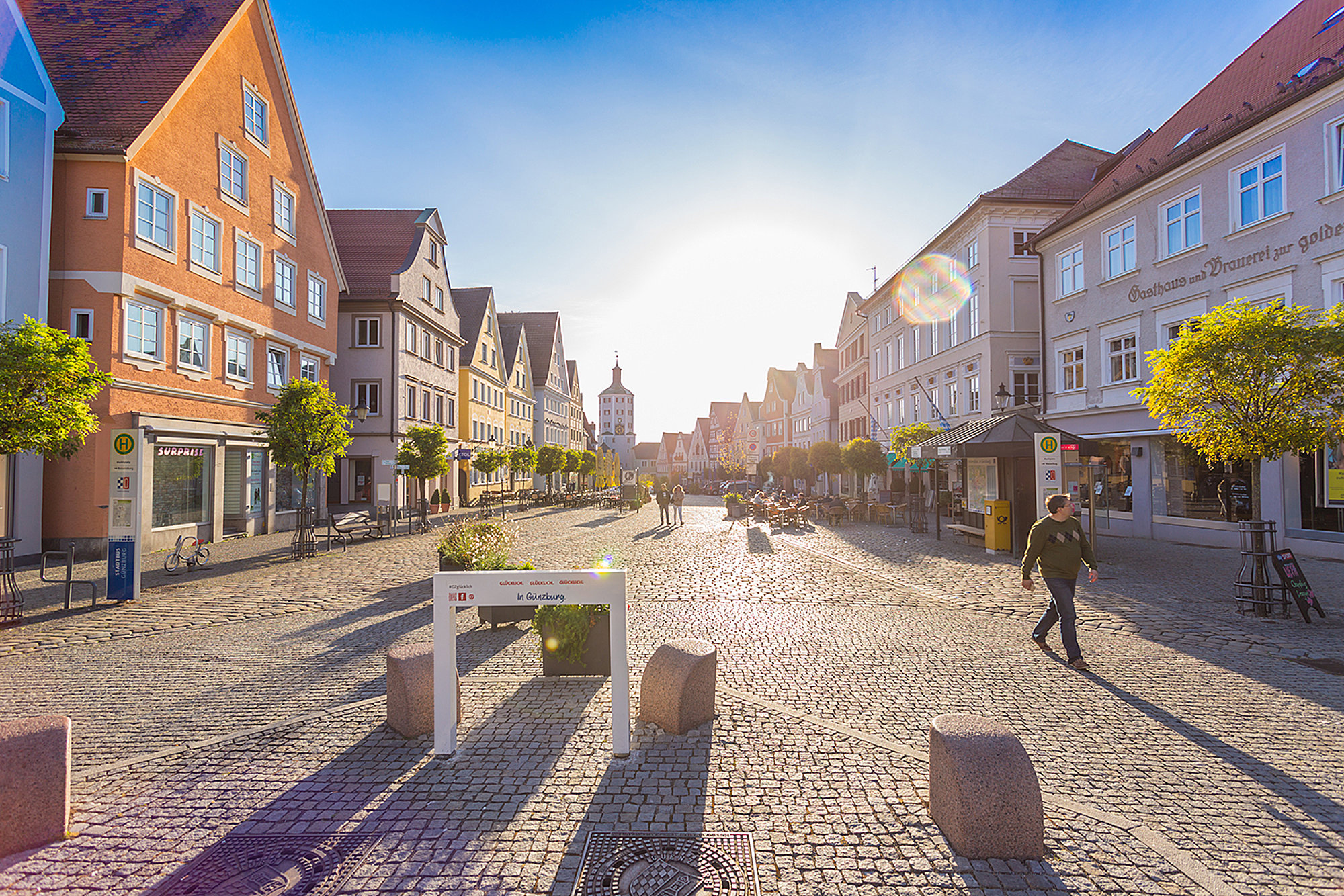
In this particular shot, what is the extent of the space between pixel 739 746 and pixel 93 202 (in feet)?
64.2

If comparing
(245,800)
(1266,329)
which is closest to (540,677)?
(245,800)

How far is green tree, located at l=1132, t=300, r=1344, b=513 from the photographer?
366 inches

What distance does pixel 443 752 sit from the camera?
15.1 feet

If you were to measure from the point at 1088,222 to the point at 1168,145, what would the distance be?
282 centimetres

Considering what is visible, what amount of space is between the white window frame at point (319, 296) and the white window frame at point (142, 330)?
768cm

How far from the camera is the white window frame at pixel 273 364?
2127cm

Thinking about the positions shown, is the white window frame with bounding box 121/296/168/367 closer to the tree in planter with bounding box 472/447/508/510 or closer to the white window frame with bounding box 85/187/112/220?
the white window frame with bounding box 85/187/112/220

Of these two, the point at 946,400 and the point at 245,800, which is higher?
the point at 946,400

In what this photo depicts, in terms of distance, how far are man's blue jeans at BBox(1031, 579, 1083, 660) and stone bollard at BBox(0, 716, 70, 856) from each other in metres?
8.38

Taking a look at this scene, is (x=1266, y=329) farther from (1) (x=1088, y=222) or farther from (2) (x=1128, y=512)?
(1) (x=1088, y=222)

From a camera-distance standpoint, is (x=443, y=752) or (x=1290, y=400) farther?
(x=1290, y=400)

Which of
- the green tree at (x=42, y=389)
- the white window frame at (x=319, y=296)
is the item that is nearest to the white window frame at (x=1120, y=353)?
the green tree at (x=42, y=389)

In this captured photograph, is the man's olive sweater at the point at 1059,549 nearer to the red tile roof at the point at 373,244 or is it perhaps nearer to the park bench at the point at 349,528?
the park bench at the point at 349,528

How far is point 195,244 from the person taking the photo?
58.1 ft
